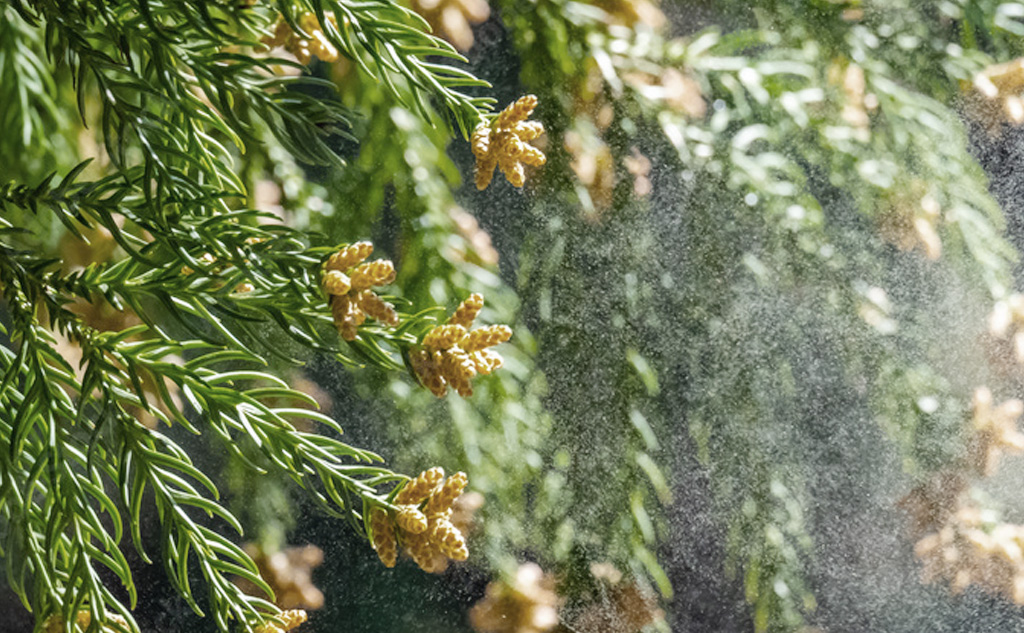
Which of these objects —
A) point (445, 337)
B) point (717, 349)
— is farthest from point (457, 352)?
point (717, 349)

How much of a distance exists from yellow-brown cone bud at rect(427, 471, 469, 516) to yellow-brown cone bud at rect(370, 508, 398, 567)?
1.0 inches

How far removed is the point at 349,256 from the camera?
1.26 ft

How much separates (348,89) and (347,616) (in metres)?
0.51

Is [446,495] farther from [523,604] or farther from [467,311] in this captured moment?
[523,604]

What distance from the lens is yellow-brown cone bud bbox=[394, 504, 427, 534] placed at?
438 millimetres

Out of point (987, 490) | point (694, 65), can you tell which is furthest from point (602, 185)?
point (987, 490)

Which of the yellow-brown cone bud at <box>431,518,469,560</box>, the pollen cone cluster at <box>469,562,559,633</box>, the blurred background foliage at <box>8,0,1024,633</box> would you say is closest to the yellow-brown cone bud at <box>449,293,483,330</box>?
the yellow-brown cone bud at <box>431,518,469,560</box>

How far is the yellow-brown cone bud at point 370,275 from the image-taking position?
0.38m

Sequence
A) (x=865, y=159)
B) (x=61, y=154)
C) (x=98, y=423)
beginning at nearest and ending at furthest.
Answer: (x=98, y=423)
(x=61, y=154)
(x=865, y=159)

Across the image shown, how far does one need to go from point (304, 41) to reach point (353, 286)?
16 cm

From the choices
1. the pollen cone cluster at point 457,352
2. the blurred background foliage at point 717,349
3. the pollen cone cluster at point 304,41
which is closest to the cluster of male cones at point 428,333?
the pollen cone cluster at point 457,352

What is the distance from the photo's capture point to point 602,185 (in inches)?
33.8

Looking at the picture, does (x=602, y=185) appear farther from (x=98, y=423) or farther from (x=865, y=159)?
(x=98, y=423)

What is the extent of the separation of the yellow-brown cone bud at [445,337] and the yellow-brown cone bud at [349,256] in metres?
0.05
